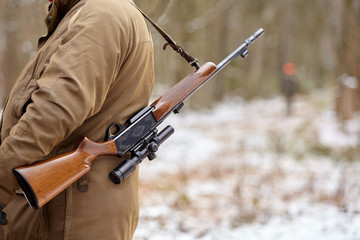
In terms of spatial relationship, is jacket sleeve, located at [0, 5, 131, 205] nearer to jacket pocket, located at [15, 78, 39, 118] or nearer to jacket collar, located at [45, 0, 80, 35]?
jacket pocket, located at [15, 78, 39, 118]

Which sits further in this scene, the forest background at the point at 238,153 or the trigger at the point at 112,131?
the forest background at the point at 238,153

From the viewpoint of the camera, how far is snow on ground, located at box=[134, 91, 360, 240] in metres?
4.51

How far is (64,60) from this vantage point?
1635 millimetres

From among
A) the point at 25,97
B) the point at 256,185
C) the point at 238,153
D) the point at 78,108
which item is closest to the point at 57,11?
the point at 25,97

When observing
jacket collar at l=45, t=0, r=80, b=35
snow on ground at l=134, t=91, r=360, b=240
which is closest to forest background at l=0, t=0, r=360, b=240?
snow on ground at l=134, t=91, r=360, b=240

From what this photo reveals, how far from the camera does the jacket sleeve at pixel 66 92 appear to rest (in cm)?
157

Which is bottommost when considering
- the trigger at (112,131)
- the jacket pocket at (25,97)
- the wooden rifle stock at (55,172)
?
the wooden rifle stock at (55,172)

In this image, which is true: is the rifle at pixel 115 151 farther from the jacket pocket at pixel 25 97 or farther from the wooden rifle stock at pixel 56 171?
the jacket pocket at pixel 25 97

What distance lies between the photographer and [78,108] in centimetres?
162

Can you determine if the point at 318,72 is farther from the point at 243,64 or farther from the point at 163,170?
the point at 163,170

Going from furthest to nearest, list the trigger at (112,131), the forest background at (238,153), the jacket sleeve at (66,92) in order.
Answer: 1. the forest background at (238,153)
2. the trigger at (112,131)
3. the jacket sleeve at (66,92)

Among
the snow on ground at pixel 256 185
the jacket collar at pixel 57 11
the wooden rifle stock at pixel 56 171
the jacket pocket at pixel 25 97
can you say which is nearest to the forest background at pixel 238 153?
the snow on ground at pixel 256 185

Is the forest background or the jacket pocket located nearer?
the jacket pocket

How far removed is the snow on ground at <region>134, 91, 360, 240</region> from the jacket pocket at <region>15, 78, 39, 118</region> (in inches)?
106
